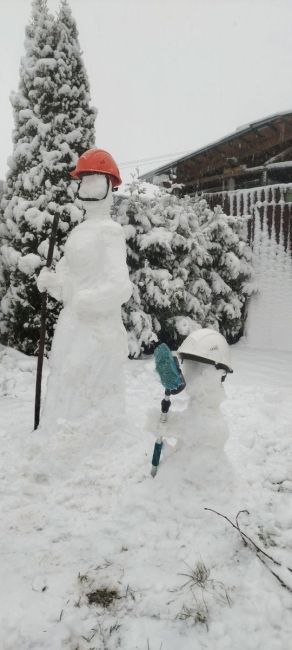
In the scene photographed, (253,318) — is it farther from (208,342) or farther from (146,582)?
(146,582)

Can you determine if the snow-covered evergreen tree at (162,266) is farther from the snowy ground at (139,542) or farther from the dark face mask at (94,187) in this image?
the dark face mask at (94,187)

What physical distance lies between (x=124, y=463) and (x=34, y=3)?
722cm

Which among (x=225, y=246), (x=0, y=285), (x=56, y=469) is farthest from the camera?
(x=225, y=246)

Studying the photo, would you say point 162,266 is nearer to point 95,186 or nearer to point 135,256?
point 135,256

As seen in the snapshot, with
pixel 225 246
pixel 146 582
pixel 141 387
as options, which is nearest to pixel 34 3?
pixel 225 246

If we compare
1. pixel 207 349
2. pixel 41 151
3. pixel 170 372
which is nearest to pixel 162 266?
pixel 41 151

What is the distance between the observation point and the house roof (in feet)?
33.5

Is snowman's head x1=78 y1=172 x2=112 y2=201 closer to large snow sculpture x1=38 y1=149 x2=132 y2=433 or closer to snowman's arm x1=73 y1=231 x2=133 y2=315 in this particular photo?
large snow sculpture x1=38 y1=149 x2=132 y2=433

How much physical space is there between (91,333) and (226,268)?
569 centimetres

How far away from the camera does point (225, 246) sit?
8547 mm

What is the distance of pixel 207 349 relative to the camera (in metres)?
3.01

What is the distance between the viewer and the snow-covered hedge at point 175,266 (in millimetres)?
7184

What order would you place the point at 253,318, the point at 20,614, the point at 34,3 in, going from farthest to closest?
the point at 253,318 < the point at 34,3 < the point at 20,614

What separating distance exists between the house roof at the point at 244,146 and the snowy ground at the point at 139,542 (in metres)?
8.73
